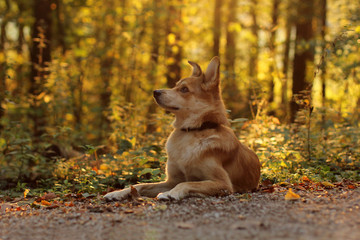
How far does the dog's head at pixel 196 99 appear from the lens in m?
5.55

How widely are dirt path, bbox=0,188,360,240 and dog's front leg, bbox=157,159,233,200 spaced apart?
137 millimetres

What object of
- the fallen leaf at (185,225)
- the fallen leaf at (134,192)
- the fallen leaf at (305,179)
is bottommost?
the fallen leaf at (305,179)

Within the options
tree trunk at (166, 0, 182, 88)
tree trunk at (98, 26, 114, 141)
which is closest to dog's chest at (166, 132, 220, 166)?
tree trunk at (166, 0, 182, 88)

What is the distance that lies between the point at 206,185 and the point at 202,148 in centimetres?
55

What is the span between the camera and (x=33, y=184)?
7.31 m

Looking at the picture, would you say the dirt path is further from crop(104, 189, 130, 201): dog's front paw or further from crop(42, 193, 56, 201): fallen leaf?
crop(42, 193, 56, 201): fallen leaf

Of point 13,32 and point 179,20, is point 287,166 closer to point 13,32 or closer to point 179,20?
point 179,20

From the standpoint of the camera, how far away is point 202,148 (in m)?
Result: 5.13

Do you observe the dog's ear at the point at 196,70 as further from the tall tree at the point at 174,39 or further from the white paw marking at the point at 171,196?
the tall tree at the point at 174,39

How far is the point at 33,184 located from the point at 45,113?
3.28 m

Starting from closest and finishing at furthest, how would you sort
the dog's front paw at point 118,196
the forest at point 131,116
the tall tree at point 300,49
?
the dog's front paw at point 118,196 < the forest at point 131,116 < the tall tree at point 300,49

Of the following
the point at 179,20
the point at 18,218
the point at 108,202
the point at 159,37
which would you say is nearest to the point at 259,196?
the point at 108,202

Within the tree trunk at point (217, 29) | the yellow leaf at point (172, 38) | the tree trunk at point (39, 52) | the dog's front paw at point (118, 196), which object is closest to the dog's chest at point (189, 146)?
the dog's front paw at point (118, 196)

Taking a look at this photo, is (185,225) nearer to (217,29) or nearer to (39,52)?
(39,52)
